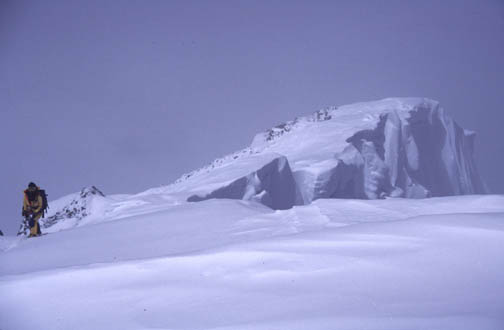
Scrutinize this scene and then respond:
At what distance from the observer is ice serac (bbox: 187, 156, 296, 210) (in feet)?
43.3

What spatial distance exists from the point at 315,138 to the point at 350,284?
58.2ft

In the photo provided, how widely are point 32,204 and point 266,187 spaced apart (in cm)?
920

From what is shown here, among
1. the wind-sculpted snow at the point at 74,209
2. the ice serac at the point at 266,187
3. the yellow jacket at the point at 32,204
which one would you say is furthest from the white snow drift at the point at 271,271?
the ice serac at the point at 266,187

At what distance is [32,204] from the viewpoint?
7.55 metres

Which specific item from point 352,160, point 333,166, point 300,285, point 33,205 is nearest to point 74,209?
point 33,205

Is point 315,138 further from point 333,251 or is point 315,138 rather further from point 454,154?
point 333,251

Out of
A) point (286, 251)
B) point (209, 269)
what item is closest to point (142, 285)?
point (209, 269)

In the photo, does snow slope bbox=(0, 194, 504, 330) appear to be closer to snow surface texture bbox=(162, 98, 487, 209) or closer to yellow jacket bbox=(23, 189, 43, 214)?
yellow jacket bbox=(23, 189, 43, 214)

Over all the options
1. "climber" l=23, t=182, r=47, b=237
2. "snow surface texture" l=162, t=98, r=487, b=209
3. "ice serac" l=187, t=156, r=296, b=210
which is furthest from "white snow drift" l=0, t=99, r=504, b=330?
"snow surface texture" l=162, t=98, r=487, b=209

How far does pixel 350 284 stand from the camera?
2.34m

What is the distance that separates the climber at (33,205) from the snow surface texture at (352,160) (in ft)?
15.8

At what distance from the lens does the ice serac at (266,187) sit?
13.2m

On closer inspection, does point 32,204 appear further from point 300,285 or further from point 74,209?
point 300,285

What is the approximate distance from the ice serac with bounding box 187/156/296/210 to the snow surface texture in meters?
0.04
